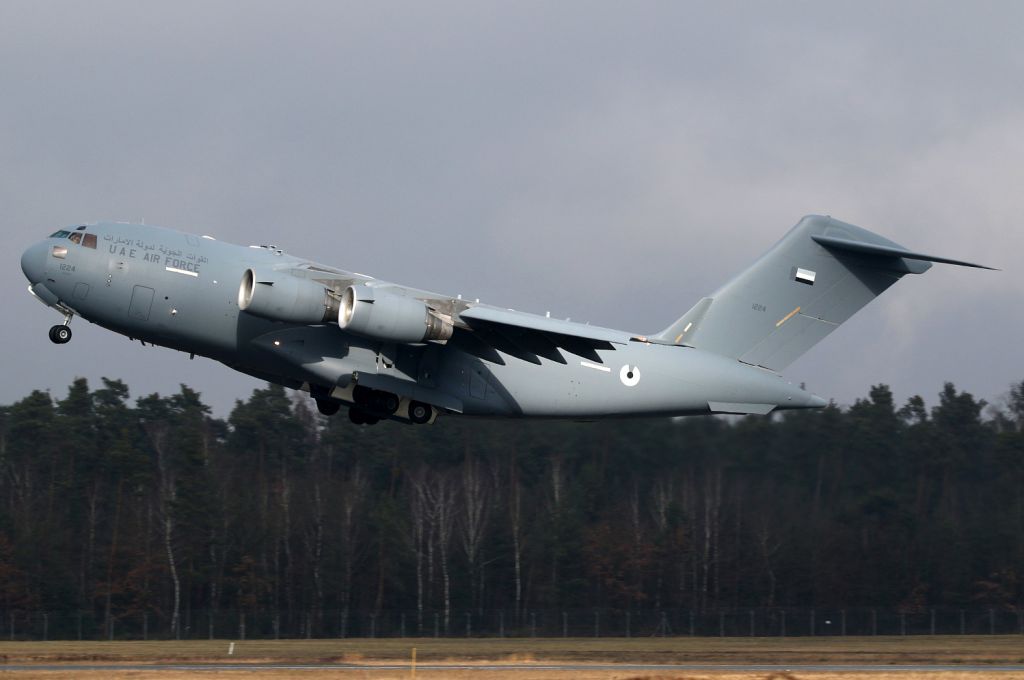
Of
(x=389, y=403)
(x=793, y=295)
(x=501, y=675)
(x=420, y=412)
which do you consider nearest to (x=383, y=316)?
(x=389, y=403)

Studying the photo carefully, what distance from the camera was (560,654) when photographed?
706 inches

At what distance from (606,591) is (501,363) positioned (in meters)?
11.9

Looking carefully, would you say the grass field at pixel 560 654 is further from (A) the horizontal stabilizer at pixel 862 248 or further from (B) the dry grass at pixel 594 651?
(A) the horizontal stabilizer at pixel 862 248

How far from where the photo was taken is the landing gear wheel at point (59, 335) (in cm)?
1549

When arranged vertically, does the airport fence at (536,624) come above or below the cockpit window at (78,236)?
below

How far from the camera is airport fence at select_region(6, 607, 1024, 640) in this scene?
2475cm

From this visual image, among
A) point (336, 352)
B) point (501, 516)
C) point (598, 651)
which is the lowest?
point (598, 651)

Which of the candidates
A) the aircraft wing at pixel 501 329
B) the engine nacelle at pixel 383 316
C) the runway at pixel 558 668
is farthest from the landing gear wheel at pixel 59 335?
the runway at pixel 558 668

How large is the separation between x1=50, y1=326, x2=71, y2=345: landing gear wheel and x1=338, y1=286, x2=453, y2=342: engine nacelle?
133 inches

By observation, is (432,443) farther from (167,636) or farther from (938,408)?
(938,408)

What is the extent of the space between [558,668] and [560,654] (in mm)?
2949

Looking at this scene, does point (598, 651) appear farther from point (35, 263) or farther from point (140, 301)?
point (35, 263)

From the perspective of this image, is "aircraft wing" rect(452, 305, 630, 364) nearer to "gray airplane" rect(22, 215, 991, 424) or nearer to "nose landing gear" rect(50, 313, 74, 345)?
"gray airplane" rect(22, 215, 991, 424)

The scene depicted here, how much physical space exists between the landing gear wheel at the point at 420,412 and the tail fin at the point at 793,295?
3.28 m
